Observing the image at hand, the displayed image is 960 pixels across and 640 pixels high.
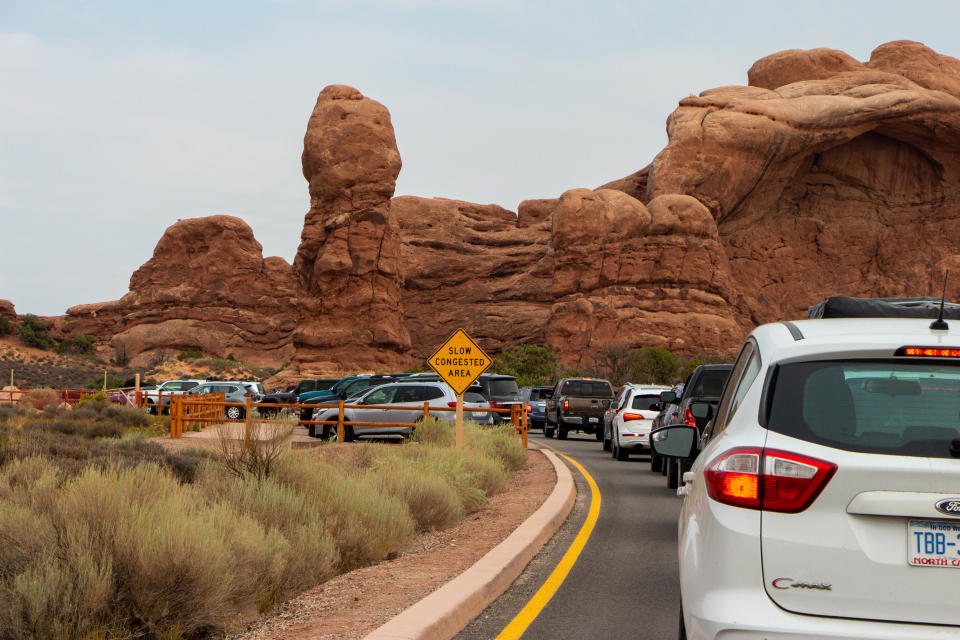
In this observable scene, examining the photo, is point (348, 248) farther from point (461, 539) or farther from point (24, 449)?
point (461, 539)

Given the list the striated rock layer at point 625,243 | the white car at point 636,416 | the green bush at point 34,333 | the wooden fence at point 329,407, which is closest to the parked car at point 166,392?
the wooden fence at point 329,407

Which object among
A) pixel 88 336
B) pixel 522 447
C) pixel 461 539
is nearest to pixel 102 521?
pixel 461 539

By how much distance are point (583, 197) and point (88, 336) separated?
194ft

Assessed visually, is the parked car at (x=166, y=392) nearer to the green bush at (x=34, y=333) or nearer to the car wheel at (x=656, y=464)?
the car wheel at (x=656, y=464)

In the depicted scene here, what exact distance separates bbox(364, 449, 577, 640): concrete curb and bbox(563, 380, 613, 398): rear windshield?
2175 cm

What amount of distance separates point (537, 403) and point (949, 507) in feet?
126

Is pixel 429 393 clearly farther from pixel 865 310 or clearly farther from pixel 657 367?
pixel 657 367

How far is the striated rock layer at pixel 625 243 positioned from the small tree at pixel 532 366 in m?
3.74

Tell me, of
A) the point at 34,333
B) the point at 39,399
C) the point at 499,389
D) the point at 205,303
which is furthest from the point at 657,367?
the point at 34,333

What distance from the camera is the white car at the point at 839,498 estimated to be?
3586 mm

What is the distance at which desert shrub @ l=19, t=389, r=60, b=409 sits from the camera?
4209 centimetres

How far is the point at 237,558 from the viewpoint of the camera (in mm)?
6996

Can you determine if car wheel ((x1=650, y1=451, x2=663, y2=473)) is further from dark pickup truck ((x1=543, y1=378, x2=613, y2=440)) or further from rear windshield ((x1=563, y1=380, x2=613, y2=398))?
rear windshield ((x1=563, y1=380, x2=613, y2=398))

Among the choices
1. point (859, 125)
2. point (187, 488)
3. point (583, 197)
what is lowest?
point (187, 488)
